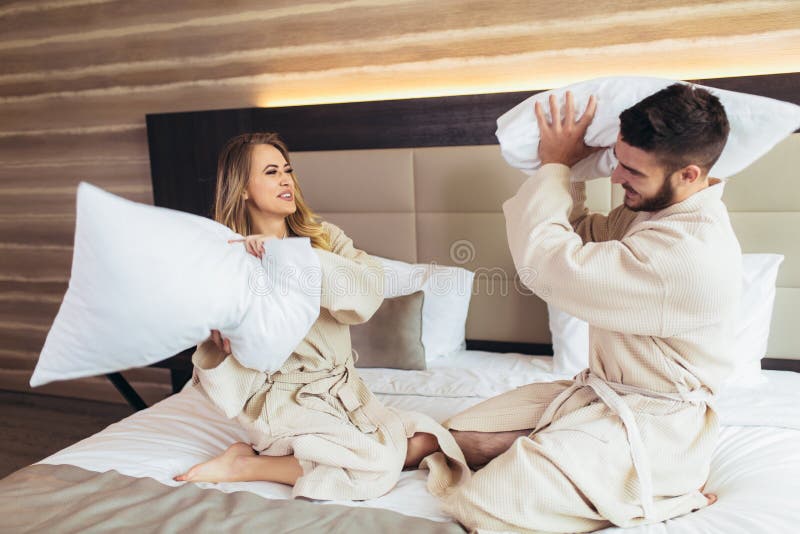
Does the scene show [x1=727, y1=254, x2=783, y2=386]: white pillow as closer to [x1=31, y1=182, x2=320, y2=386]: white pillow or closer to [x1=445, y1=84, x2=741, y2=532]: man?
[x1=445, y1=84, x2=741, y2=532]: man

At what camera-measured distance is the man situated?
4.07ft

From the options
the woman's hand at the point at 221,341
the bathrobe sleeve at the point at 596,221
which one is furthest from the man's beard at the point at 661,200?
the woman's hand at the point at 221,341

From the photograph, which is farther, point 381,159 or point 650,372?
point 381,159

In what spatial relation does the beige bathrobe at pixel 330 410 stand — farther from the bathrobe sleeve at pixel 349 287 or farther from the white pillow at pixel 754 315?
the white pillow at pixel 754 315

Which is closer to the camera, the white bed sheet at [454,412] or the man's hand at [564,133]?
the white bed sheet at [454,412]

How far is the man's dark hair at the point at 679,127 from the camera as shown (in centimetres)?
123

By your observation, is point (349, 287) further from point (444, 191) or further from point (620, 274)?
point (444, 191)

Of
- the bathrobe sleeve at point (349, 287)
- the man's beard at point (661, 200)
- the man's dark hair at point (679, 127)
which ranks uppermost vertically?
the man's dark hair at point (679, 127)

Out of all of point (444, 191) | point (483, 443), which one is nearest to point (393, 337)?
point (444, 191)

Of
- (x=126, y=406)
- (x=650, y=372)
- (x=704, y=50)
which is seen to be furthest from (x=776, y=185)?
(x=126, y=406)

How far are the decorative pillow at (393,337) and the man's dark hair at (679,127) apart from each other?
3.72ft

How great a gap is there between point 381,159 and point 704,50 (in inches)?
48.3

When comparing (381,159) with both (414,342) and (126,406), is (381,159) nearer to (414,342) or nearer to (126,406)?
(414,342)

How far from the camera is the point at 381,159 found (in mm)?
2477
